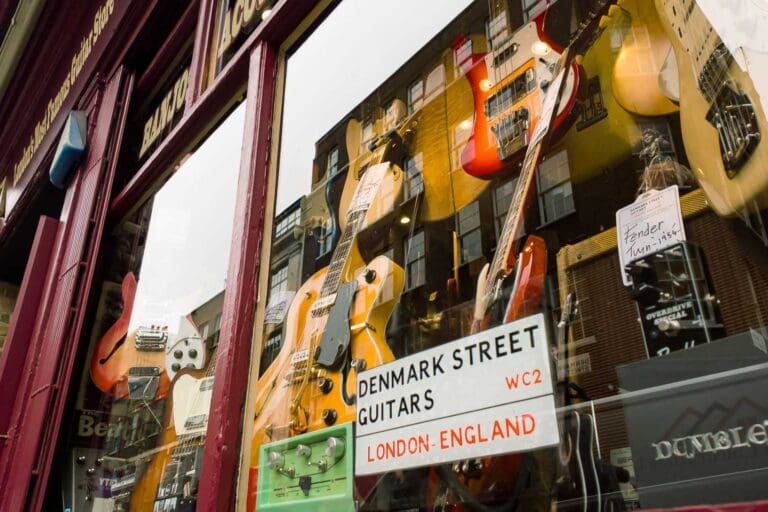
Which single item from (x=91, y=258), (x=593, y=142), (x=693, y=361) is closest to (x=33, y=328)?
(x=91, y=258)

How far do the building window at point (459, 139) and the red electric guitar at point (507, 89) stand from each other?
0.02m

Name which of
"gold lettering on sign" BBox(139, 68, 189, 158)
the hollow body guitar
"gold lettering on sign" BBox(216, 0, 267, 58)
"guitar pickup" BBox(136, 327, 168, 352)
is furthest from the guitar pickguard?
"gold lettering on sign" BBox(139, 68, 189, 158)

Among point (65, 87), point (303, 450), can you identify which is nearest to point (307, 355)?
point (303, 450)

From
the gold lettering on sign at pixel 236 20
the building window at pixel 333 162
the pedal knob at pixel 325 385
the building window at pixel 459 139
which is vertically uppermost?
the gold lettering on sign at pixel 236 20

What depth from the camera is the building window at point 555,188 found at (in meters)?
1.00

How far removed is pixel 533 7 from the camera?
1221mm

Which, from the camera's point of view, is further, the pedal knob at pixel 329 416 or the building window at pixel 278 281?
the building window at pixel 278 281

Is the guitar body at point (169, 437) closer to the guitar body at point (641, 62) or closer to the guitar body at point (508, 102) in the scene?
the guitar body at point (508, 102)

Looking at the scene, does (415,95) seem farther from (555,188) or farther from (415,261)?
(555,188)

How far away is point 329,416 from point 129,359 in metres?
1.14

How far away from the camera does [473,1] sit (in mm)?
1393

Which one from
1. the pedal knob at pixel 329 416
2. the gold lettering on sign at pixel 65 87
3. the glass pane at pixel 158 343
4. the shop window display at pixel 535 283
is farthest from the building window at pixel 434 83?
the gold lettering on sign at pixel 65 87

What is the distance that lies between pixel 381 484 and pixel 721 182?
0.65 meters

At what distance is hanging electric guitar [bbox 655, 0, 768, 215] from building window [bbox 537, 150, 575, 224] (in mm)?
200
